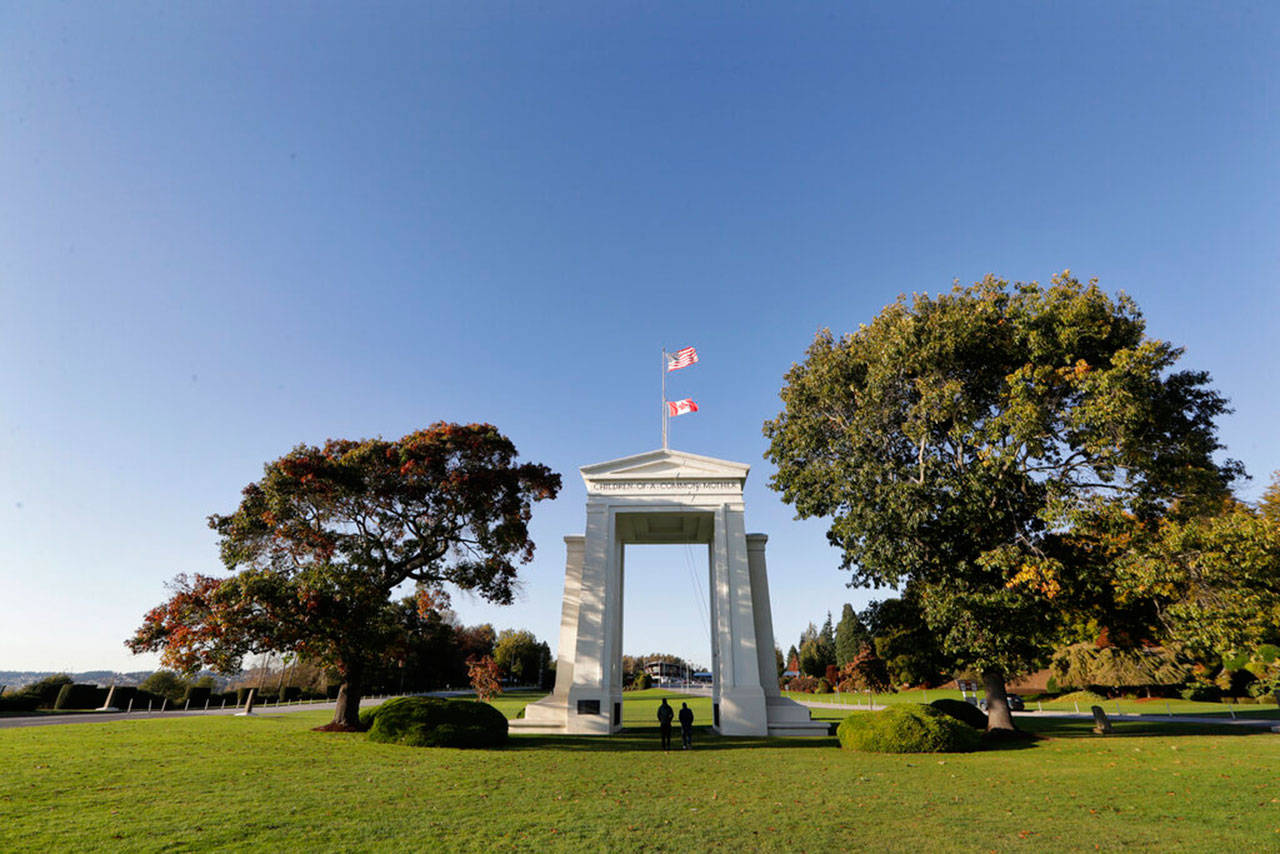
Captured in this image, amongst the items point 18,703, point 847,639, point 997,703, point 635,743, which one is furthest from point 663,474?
point 847,639

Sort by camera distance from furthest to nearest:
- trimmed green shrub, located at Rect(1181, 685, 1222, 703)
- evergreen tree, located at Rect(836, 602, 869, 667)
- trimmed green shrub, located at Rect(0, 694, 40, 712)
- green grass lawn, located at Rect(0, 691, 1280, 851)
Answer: evergreen tree, located at Rect(836, 602, 869, 667), trimmed green shrub, located at Rect(1181, 685, 1222, 703), trimmed green shrub, located at Rect(0, 694, 40, 712), green grass lawn, located at Rect(0, 691, 1280, 851)

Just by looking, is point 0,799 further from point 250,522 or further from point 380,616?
point 250,522

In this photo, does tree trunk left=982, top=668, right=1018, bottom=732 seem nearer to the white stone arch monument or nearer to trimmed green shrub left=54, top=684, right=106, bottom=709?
the white stone arch monument

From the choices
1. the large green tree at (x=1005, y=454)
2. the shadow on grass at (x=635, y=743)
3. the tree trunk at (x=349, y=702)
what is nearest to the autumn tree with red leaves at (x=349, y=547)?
the tree trunk at (x=349, y=702)

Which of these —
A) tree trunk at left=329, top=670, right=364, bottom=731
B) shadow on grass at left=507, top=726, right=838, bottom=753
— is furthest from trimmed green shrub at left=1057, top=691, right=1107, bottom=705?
tree trunk at left=329, top=670, right=364, bottom=731

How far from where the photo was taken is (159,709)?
3572 centimetres

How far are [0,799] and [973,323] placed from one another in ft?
81.3

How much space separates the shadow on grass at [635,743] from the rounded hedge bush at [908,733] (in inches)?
81.9

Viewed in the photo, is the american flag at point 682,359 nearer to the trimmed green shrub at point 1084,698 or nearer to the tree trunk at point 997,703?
the tree trunk at point 997,703

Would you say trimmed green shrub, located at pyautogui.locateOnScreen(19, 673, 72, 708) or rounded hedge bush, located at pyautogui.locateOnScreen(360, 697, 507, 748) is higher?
trimmed green shrub, located at pyautogui.locateOnScreen(19, 673, 72, 708)

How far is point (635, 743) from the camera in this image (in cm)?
2011

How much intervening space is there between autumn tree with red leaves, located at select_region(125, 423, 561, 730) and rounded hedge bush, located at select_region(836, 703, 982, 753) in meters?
12.4

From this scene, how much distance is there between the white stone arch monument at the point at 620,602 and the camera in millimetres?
22734

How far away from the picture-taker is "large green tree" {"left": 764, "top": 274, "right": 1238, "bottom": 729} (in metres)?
18.3
